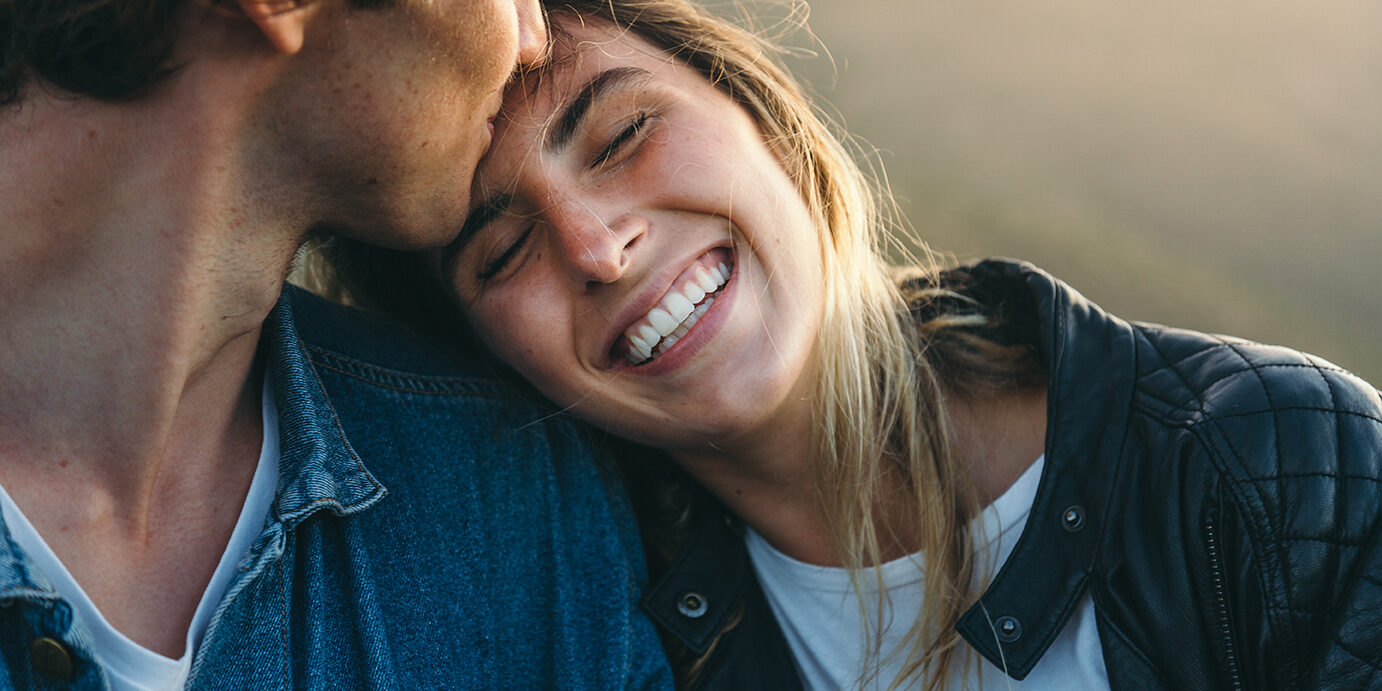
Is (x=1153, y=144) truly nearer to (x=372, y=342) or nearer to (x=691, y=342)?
(x=691, y=342)

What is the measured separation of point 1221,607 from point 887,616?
49 centimetres

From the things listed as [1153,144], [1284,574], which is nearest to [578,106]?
[1284,574]

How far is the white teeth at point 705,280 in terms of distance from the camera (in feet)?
5.08

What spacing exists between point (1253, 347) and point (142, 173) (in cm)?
152

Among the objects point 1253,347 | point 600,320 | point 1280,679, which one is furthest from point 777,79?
point 1280,679

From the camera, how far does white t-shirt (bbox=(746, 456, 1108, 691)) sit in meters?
1.50

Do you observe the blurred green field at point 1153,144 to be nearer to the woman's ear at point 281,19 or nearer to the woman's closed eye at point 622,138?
the woman's closed eye at point 622,138

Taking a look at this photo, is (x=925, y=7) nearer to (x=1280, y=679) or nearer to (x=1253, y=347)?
(x=1253, y=347)

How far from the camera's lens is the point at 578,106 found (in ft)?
4.91

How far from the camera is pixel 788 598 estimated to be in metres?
1.76

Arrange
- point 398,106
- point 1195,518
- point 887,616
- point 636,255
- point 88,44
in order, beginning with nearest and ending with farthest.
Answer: point 88,44, point 398,106, point 1195,518, point 636,255, point 887,616

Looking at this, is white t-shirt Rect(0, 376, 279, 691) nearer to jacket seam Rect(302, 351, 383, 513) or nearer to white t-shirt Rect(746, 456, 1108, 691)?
jacket seam Rect(302, 351, 383, 513)

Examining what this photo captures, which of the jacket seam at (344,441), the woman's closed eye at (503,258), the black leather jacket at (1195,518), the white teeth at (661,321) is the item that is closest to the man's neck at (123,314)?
the jacket seam at (344,441)

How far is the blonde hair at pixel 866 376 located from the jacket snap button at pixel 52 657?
90cm
